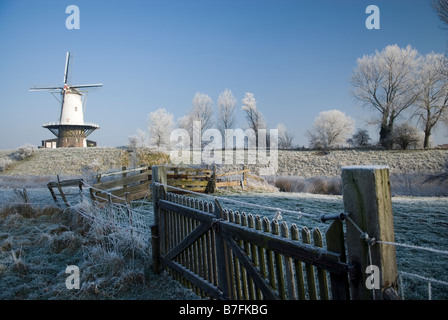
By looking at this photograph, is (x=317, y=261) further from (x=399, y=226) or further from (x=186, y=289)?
(x=399, y=226)

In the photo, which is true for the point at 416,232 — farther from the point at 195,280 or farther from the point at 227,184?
the point at 227,184

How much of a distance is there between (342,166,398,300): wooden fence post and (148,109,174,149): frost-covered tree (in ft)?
129

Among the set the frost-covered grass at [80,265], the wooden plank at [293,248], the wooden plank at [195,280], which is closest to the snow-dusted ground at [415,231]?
the wooden plank at [293,248]

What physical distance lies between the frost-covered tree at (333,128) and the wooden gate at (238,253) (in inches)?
1364

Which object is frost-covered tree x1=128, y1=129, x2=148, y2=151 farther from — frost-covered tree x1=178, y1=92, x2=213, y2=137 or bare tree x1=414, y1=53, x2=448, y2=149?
bare tree x1=414, y1=53, x2=448, y2=149

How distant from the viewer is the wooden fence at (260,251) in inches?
68.2

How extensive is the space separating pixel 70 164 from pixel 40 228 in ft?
85.2

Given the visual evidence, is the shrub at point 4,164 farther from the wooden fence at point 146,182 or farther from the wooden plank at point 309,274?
the wooden plank at point 309,274

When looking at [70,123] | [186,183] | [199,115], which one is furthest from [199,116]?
[186,183]

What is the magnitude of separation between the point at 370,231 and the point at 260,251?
1.08 m

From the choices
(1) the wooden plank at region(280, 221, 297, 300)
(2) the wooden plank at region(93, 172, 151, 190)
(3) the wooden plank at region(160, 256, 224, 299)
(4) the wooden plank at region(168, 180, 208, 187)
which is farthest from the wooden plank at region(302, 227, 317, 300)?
(4) the wooden plank at region(168, 180, 208, 187)

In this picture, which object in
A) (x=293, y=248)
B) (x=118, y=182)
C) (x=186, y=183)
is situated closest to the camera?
(x=293, y=248)

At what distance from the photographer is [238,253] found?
2.69 meters

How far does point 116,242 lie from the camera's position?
15.5 ft
